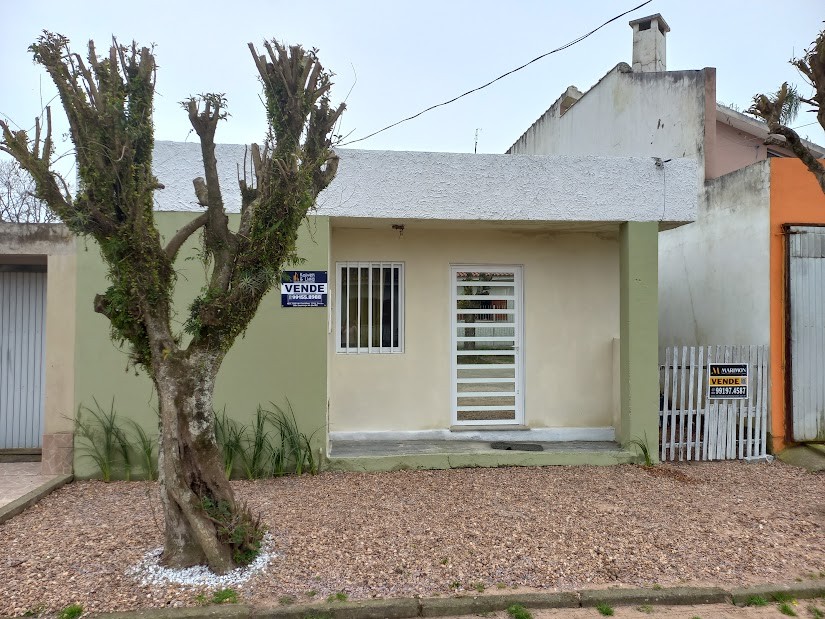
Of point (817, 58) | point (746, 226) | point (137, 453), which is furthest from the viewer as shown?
point (746, 226)

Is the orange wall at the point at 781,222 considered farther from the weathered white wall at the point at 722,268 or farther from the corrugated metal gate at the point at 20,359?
the corrugated metal gate at the point at 20,359

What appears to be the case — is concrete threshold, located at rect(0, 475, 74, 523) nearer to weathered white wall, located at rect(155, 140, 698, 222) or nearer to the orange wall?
weathered white wall, located at rect(155, 140, 698, 222)

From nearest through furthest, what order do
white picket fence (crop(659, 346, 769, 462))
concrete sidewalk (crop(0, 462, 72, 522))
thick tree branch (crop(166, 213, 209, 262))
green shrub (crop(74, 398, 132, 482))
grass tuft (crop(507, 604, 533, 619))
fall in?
1. grass tuft (crop(507, 604, 533, 619))
2. thick tree branch (crop(166, 213, 209, 262))
3. concrete sidewalk (crop(0, 462, 72, 522))
4. green shrub (crop(74, 398, 132, 482))
5. white picket fence (crop(659, 346, 769, 462))

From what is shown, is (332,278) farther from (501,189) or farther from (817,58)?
(817,58)

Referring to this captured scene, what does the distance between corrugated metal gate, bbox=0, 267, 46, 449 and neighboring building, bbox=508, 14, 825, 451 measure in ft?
24.2

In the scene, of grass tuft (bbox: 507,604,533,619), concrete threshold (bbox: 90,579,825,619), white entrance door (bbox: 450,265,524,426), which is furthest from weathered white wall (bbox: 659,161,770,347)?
grass tuft (bbox: 507,604,533,619)

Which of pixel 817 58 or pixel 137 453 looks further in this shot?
pixel 137 453

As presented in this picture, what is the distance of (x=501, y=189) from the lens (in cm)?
623

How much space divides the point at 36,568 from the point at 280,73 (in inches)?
143

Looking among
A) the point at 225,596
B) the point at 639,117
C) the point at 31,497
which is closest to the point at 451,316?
the point at 225,596

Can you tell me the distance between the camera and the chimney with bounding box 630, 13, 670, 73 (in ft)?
36.3

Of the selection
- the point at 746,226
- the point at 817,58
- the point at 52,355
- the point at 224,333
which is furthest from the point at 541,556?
the point at 746,226

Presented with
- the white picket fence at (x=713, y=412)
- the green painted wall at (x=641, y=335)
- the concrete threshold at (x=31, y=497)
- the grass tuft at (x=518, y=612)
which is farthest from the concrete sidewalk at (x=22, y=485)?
the white picket fence at (x=713, y=412)

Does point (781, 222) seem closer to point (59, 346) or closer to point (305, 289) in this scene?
point (305, 289)
